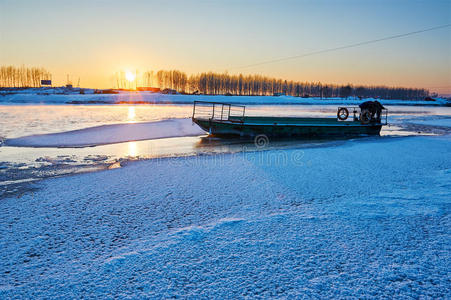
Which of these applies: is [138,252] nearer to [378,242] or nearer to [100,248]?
[100,248]

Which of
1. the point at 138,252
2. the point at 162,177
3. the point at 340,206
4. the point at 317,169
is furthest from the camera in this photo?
the point at 317,169

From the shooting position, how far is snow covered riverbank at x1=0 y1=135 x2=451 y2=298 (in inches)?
94.7

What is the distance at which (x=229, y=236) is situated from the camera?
325 centimetres

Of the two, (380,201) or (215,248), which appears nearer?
(215,248)

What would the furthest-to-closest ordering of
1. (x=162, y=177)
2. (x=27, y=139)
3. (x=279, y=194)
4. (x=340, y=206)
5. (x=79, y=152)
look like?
(x=27, y=139) < (x=79, y=152) < (x=162, y=177) < (x=279, y=194) < (x=340, y=206)

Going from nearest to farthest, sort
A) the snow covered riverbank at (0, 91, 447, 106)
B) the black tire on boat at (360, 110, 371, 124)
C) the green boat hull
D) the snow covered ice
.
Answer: the snow covered ice < the green boat hull < the black tire on boat at (360, 110, 371, 124) < the snow covered riverbank at (0, 91, 447, 106)

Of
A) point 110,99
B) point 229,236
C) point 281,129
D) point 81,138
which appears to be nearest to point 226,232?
point 229,236

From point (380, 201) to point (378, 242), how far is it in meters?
1.52

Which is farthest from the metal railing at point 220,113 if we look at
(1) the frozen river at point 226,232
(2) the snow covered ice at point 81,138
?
(1) the frozen river at point 226,232

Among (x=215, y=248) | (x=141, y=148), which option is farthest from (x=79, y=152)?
(x=215, y=248)

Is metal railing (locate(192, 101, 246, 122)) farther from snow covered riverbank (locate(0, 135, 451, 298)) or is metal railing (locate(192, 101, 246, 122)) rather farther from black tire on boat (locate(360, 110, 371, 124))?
black tire on boat (locate(360, 110, 371, 124))

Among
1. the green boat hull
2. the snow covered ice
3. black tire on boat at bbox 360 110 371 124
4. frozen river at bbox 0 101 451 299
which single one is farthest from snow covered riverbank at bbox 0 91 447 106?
frozen river at bbox 0 101 451 299

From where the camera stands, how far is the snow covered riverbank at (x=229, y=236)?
94.7 inches

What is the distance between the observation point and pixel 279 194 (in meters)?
4.79
